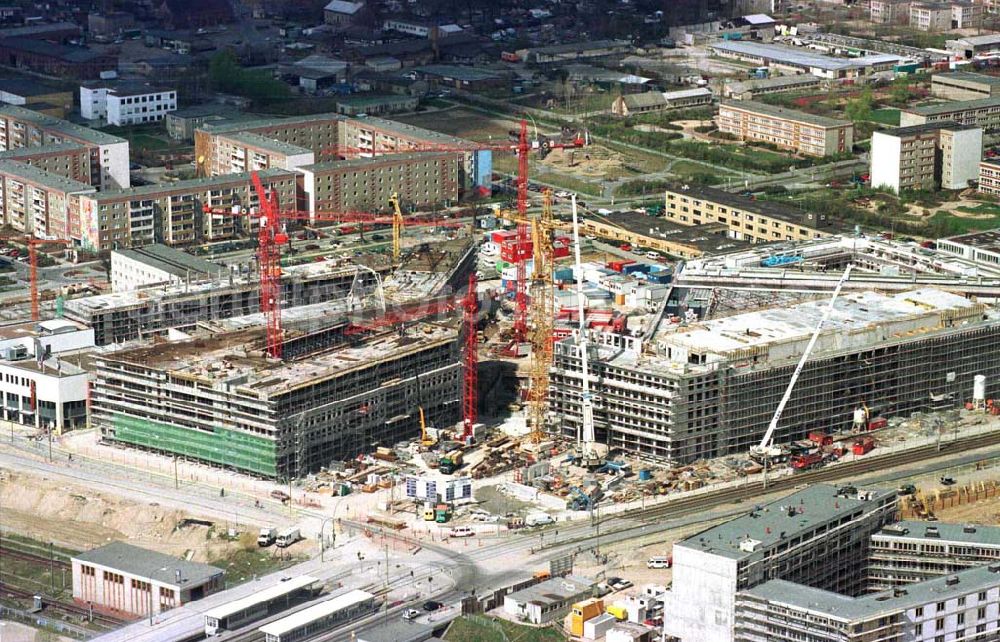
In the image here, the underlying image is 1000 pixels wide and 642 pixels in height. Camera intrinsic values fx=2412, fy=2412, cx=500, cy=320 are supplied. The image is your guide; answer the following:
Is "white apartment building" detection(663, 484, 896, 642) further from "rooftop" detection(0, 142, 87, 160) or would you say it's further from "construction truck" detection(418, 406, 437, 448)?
"rooftop" detection(0, 142, 87, 160)

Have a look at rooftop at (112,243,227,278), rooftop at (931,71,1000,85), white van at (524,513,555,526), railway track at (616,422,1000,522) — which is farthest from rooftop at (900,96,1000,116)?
white van at (524,513,555,526)

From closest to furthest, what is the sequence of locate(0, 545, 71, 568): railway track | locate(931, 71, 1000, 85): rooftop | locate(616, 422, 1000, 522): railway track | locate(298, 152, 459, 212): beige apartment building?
1. locate(0, 545, 71, 568): railway track
2. locate(616, 422, 1000, 522): railway track
3. locate(298, 152, 459, 212): beige apartment building
4. locate(931, 71, 1000, 85): rooftop

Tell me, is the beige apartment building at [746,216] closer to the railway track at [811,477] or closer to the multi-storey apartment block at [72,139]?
the railway track at [811,477]

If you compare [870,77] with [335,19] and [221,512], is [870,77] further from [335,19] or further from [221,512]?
[221,512]

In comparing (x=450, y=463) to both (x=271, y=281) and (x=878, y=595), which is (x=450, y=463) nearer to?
(x=271, y=281)

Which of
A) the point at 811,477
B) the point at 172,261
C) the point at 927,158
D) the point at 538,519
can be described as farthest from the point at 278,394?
→ the point at 927,158
